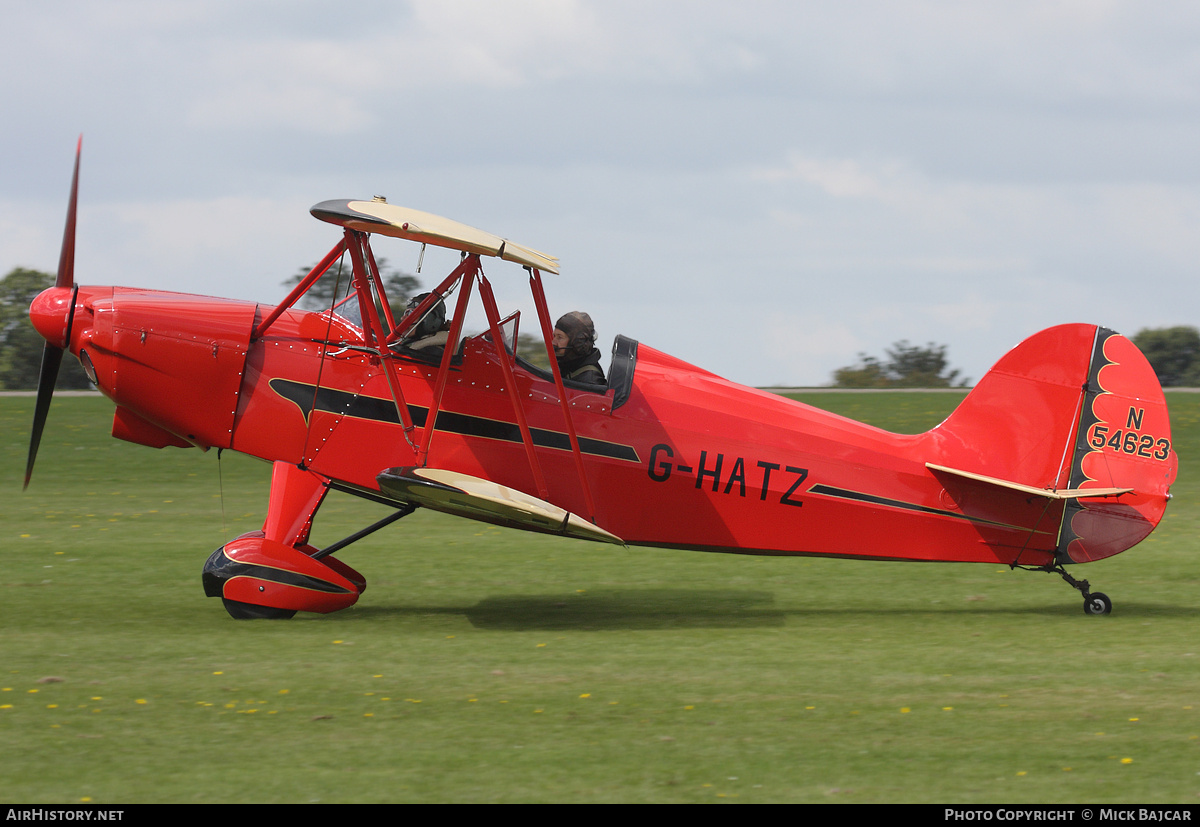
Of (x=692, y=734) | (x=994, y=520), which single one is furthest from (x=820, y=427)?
(x=692, y=734)

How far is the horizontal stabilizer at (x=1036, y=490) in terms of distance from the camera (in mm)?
8641

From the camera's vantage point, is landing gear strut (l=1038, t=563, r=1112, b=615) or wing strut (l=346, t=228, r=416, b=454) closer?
wing strut (l=346, t=228, r=416, b=454)

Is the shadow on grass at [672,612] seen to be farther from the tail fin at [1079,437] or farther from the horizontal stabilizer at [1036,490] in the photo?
the horizontal stabilizer at [1036,490]

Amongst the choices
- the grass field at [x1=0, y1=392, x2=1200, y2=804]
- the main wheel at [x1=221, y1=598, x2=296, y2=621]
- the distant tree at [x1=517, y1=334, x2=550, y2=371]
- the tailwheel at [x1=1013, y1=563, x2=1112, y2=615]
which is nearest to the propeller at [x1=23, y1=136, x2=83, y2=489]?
the grass field at [x1=0, y1=392, x2=1200, y2=804]

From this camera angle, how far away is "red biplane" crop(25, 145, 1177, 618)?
28.2 feet

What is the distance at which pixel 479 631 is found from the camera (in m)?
8.37

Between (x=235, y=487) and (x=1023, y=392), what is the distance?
37.2ft

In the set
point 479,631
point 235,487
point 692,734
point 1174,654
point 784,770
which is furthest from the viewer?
point 235,487

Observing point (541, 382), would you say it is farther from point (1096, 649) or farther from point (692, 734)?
point (1096, 649)

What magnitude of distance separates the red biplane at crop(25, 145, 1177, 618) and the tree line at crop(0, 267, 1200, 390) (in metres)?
5.12

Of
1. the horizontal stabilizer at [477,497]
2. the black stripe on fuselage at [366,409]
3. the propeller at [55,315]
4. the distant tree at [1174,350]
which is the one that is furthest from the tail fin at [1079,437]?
the distant tree at [1174,350]

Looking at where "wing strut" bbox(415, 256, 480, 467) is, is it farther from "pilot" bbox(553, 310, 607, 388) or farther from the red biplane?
"pilot" bbox(553, 310, 607, 388)

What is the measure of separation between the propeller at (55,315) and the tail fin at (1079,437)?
22.8 ft

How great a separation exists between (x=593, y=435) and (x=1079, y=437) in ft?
13.0
